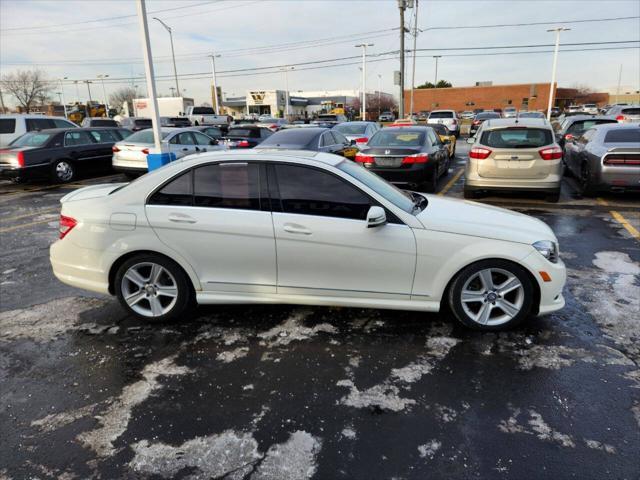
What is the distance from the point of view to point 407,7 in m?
29.5

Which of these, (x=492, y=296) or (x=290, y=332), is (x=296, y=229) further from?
(x=492, y=296)

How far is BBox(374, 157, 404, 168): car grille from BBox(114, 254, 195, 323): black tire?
660 cm

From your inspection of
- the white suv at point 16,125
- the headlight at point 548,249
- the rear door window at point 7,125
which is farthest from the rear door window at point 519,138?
the rear door window at point 7,125

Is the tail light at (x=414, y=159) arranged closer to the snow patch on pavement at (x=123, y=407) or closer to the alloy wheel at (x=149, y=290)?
the alloy wheel at (x=149, y=290)

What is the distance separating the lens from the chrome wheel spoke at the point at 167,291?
13.3ft

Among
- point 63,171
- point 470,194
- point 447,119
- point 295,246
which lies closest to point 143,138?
point 63,171

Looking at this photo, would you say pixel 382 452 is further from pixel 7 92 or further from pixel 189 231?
pixel 7 92

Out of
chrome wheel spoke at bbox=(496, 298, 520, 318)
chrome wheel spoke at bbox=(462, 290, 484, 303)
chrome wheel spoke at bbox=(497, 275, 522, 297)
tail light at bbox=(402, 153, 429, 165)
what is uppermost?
tail light at bbox=(402, 153, 429, 165)

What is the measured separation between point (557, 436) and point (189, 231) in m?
3.14

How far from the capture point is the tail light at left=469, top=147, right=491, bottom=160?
884 centimetres

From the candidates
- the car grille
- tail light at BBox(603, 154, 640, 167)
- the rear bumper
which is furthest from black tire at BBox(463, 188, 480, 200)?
tail light at BBox(603, 154, 640, 167)

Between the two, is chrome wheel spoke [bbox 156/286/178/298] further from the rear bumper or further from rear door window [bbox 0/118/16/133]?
rear door window [bbox 0/118/16/133]

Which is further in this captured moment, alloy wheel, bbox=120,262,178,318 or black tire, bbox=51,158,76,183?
black tire, bbox=51,158,76,183

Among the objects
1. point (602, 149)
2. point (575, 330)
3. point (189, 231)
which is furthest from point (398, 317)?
point (602, 149)
